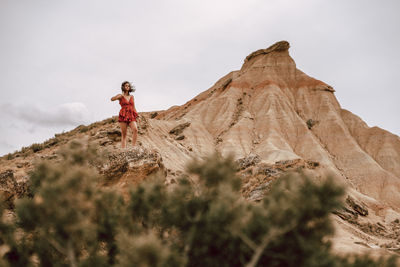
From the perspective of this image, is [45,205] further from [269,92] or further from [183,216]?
[269,92]

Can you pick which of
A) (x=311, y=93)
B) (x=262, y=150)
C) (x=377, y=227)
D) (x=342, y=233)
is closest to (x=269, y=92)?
(x=311, y=93)

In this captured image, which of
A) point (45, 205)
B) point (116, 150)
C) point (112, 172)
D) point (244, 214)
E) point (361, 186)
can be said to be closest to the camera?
point (45, 205)

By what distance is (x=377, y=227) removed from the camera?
1547 cm

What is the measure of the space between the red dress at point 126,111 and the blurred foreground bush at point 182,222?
4024 millimetres

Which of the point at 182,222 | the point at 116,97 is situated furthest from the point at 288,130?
the point at 182,222

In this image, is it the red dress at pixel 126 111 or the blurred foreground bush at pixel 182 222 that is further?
the red dress at pixel 126 111

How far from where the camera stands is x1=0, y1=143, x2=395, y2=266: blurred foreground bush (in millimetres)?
3820

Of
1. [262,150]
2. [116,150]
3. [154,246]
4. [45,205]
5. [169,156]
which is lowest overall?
[154,246]

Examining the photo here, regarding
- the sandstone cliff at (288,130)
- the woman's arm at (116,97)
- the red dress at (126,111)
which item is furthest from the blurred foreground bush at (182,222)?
the sandstone cliff at (288,130)

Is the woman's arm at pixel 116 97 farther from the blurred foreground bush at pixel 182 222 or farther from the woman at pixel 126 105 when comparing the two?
the blurred foreground bush at pixel 182 222

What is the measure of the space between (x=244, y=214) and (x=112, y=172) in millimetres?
5405

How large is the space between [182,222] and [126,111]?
17.7 feet

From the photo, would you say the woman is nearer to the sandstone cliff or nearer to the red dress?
the red dress

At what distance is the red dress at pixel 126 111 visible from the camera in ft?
29.5
